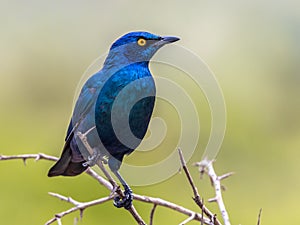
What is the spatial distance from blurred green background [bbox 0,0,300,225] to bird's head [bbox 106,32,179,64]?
3.44 meters

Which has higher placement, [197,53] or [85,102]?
[85,102]

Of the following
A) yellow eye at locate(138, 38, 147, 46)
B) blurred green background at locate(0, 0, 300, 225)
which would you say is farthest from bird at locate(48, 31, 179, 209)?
blurred green background at locate(0, 0, 300, 225)

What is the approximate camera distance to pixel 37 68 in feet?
Result: 35.5

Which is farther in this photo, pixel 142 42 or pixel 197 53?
pixel 197 53

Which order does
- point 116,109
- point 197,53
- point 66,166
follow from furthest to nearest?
point 197,53 → point 66,166 → point 116,109

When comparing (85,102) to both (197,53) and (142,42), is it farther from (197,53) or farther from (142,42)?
(197,53)

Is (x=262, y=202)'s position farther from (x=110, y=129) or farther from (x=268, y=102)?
(x=110, y=129)

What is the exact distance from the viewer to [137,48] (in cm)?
377

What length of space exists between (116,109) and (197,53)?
490cm

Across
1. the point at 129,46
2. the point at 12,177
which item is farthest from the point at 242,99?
the point at 129,46

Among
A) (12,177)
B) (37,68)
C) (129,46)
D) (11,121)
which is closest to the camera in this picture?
(129,46)

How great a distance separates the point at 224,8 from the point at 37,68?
347 cm

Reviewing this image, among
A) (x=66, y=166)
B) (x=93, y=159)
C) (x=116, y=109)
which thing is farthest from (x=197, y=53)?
(x=93, y=159)

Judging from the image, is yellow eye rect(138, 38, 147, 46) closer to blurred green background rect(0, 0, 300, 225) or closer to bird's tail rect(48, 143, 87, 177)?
bird's tail rect(48, 143, 87, 177)
